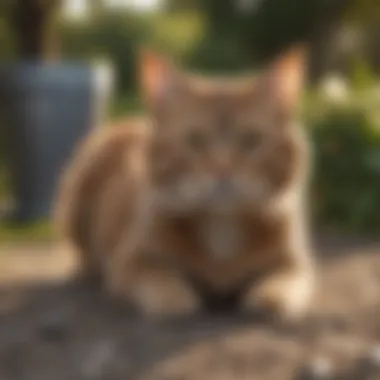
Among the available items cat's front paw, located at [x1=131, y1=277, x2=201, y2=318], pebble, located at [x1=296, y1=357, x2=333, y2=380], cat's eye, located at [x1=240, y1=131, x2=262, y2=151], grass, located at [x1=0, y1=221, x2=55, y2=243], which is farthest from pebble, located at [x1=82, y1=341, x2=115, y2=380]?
grass, located at [x1=0, y1=221, x2=55, y2=243]

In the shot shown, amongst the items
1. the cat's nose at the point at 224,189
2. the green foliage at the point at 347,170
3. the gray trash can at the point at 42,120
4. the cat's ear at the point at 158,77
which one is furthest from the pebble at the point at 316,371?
the gray trash can at the point at 42,120

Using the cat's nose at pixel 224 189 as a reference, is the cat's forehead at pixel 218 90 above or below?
above

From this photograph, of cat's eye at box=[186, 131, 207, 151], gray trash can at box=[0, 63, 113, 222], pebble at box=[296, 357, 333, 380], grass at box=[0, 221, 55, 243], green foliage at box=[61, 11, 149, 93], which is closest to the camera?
pebble at box=[296, 357, 333, 380]

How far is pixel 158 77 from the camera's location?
4.32 meters

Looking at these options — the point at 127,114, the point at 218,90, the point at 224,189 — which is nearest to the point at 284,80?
the point at 218,90

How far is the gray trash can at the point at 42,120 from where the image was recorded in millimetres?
7562

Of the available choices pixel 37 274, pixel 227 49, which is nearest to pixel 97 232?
pixel 37 274

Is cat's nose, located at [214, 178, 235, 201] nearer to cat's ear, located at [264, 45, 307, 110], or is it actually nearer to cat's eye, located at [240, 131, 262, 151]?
cat's eye, located at [240, 131, 262, 151]

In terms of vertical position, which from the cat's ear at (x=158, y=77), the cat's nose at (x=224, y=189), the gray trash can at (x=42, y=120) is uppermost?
the cat's ear at (x=158, y=77)

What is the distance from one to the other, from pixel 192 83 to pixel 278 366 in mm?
1265

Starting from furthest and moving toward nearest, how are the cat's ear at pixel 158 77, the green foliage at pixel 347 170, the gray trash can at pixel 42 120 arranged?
the gray trash can at pixel 42 120 → the green foliage at pixel 347 170 → the cat's ear at pixel 158 77

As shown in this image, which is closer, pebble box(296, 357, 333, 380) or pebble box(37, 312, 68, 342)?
pebble box(296, 357, 333, 380)

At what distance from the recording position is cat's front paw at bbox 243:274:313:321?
Answer: 14.1 ft

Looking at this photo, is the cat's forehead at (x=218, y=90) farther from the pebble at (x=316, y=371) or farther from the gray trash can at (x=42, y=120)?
the gray trash can at (x=42, y=120)
